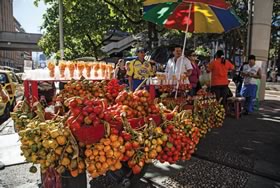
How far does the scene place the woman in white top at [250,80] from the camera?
8.16 meters

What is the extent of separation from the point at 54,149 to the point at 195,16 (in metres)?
4.44

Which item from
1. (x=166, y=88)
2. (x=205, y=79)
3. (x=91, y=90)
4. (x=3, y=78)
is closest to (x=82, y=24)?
(x=3, y=78)

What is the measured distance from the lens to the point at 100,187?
12.3 ft

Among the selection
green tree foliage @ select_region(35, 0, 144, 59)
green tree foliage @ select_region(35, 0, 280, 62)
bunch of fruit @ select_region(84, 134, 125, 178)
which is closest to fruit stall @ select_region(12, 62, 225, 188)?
bunch of fruit @ select_region(84, 134, 125, 178)

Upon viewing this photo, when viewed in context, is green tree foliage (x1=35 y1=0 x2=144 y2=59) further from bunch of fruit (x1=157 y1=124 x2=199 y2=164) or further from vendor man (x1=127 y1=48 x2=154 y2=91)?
bunch of fruit (x1=157 y1=124 x2=199 y2=164)

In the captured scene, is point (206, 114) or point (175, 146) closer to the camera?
point (175, 146)

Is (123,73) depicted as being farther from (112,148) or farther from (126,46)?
(126,46)

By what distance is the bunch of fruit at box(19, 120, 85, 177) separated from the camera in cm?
206

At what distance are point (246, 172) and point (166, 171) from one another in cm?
122

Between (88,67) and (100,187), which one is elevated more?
(88,67)

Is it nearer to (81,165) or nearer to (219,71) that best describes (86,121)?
(81,165)

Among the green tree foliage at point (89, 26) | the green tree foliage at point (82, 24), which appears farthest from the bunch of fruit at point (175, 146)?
the green tree foliage at point (82, 24)

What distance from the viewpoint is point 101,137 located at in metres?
2.13

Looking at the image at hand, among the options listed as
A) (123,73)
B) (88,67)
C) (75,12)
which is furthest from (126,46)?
(88,67)
